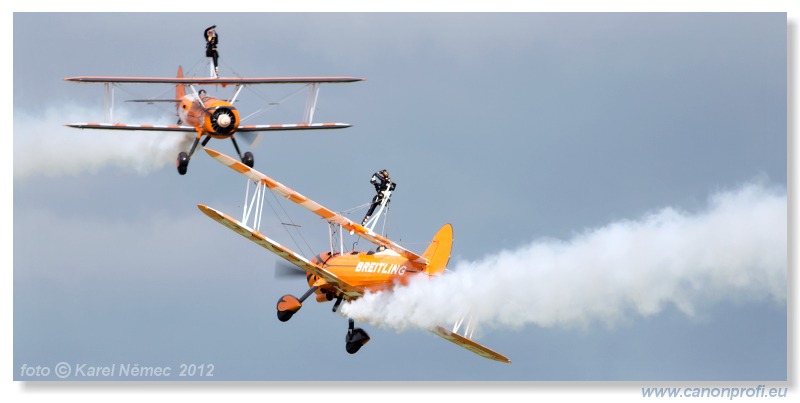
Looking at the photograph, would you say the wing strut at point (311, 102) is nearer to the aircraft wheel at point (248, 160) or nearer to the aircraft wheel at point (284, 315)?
the aircraft wheel at point (248, 160)

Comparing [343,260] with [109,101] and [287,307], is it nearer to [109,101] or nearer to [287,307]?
[287,307]

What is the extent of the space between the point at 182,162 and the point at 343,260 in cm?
446

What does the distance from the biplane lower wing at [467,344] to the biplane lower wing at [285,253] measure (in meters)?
2.73

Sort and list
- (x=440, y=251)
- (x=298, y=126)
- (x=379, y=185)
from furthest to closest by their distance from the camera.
A: (x=298, y=126)
(x=379, y=185)
(x=440, y=251)

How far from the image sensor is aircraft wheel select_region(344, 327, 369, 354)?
4206cm

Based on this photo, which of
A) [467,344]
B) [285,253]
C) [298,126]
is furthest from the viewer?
[298,126]

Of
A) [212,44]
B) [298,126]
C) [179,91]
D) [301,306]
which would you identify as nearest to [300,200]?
[301,306]

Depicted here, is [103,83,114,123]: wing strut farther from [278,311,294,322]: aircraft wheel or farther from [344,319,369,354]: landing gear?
[344,319,369,354]: landing gear

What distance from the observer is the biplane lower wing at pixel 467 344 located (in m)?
43.4

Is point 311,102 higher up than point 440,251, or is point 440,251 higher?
point 311,102

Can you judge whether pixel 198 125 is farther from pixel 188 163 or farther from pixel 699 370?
pixel 699 370

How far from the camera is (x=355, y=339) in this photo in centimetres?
4206

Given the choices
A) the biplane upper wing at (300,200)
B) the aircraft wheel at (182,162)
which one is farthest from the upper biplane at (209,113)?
the biplane upper wing at (300,200)
